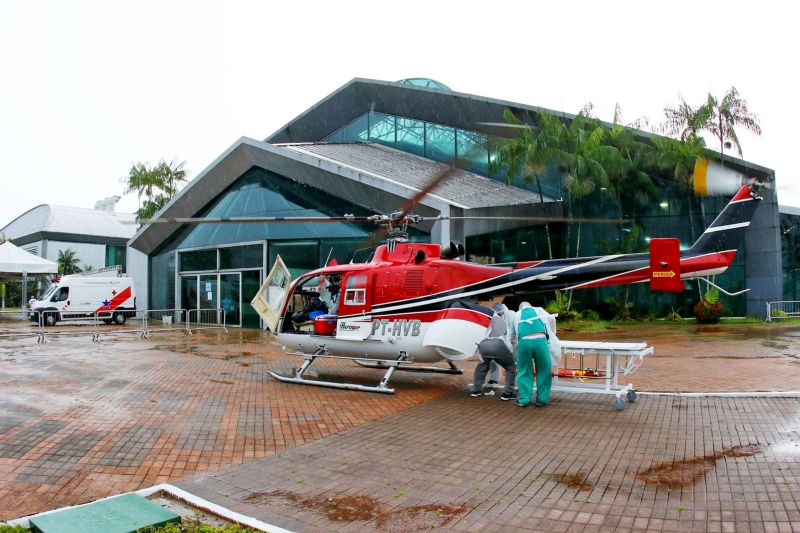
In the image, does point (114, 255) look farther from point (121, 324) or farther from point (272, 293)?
point (272, 293)

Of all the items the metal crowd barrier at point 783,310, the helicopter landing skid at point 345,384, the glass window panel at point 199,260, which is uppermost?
the glass window panel at point 199,260

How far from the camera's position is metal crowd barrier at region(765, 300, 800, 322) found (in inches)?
882

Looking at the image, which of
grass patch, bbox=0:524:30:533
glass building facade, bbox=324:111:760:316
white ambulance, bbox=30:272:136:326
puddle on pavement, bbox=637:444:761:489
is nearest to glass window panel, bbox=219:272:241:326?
white ambulance, bbox=30:272:136:326

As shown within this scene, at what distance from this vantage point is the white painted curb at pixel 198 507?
4.18m

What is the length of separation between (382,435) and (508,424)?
67.4 inches

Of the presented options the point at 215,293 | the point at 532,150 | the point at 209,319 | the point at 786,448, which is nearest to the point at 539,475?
the point at 786,448

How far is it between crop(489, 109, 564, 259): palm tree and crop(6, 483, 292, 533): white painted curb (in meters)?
18.8

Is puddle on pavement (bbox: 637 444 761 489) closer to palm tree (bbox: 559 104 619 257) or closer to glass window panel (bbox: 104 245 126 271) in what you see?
palm tree (bbox: 559 104 619 257)

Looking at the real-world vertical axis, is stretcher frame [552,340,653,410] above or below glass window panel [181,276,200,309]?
below

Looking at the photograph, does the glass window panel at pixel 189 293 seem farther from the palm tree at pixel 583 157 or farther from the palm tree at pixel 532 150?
the palm tree at pixel 583 157

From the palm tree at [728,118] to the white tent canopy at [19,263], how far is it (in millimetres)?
33559

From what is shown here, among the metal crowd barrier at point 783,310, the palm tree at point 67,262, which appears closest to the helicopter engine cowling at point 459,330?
the metal crowd barrier at point 783,310

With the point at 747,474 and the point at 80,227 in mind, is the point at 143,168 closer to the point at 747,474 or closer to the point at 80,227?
the point at 80,227

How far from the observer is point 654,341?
1680 cm
